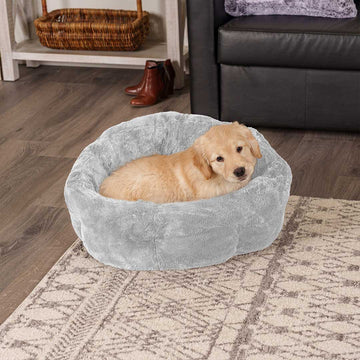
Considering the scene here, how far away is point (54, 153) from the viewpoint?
9.29 feet

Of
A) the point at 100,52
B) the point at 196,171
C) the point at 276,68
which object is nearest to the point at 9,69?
the point at 100,52

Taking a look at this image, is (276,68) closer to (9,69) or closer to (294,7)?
(294,7)

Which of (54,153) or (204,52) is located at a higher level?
(204,52)

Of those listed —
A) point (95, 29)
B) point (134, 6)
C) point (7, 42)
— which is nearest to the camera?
point (95, 29)

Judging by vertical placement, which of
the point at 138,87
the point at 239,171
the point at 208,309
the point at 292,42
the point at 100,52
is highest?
the point at 292,42

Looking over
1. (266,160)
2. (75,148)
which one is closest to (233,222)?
(266,160)

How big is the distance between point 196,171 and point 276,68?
98 centimetres

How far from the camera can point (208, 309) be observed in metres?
1.80

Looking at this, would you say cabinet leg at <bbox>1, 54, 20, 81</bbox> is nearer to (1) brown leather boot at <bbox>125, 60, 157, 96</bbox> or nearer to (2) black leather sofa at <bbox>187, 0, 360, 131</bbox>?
(1) brown leather boot at <bbox>125, 60, 157, 96</bbox>

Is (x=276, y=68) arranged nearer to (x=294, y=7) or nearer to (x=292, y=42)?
(x=292, y=42)

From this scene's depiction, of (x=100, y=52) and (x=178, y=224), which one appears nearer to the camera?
(x=178, y=224)

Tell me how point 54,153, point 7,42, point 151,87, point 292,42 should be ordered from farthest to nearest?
point 7,42 → point 151,87 → point 54,153 → point 292,42

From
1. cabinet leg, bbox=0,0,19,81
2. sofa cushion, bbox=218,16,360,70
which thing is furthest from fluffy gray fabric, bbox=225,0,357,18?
cabinet leg, bbox=0,0,19,81

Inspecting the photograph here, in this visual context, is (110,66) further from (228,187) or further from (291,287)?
(291,287)
